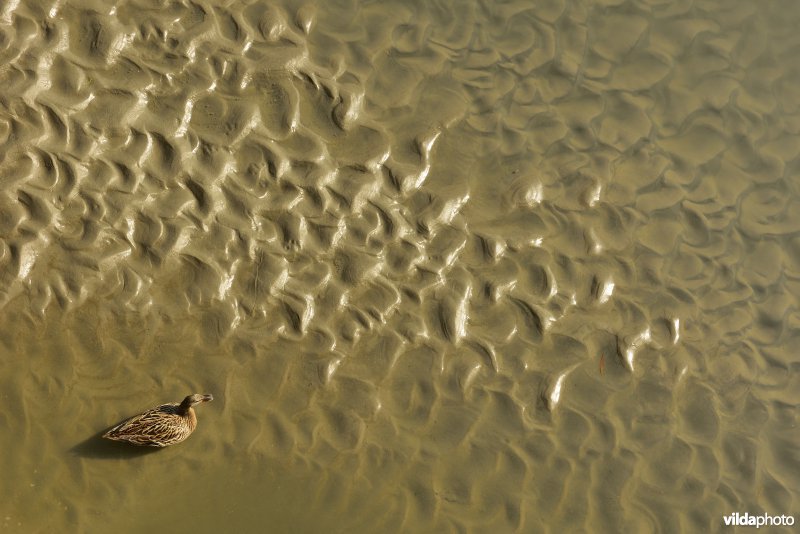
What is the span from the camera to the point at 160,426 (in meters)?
5.07

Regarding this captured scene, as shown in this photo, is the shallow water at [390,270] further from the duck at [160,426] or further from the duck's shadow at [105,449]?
the duck at [160,426]

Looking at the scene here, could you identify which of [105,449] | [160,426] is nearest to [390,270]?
[160,426]

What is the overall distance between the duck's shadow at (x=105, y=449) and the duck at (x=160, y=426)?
0.12 m

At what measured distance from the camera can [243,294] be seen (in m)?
5.63

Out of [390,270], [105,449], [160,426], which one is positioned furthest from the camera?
[390,270]

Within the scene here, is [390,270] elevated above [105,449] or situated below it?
above

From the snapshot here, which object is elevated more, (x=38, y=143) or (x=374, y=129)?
(x=38, y=143)

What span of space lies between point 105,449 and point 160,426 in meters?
0.54

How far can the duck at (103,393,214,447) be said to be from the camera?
5.07 metres

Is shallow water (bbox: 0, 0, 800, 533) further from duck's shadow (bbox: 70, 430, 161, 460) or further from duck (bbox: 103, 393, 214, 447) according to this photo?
duck (bbox: 103, 393, 214, 447)

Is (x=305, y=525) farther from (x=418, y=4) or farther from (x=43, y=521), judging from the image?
(x=418, y=4)

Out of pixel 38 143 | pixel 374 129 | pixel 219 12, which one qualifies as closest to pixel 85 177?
pixel 38 143

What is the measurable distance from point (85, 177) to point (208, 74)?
127 centimetres

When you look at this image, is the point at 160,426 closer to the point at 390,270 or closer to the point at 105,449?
the point at 105,449
